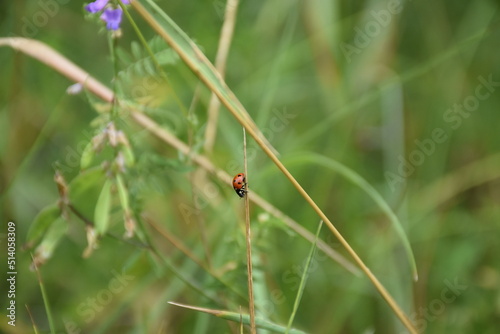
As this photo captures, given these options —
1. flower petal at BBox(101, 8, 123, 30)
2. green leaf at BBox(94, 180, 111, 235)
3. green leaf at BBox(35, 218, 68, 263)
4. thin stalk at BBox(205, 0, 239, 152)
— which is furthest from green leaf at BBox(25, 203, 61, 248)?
thin stalk at BBox(205, 0, 239, 152)

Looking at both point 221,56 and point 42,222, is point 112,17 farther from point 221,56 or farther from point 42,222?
point 221,56

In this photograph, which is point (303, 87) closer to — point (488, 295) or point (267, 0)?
point (267, 0)

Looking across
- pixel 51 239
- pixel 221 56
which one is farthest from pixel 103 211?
pixel 221 56

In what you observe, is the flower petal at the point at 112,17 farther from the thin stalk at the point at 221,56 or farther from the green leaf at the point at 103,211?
the thin stalk at the point at 221,56

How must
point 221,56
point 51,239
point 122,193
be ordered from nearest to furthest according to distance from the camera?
point 122,193
point 51,239
point 221,56

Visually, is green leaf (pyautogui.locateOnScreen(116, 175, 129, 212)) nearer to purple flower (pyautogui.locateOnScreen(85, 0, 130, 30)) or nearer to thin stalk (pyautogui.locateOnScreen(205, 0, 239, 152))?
purple flower (pyautogui.locateOnScreen(85, 0, 130, 30))

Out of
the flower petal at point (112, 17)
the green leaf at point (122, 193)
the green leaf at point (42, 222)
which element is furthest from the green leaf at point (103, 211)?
the flower petal at point (112, 17)

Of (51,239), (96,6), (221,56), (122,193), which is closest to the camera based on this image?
(96,6)

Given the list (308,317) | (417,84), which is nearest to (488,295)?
(308,317)
